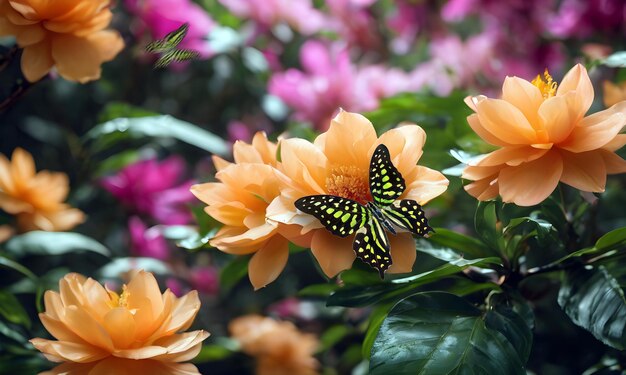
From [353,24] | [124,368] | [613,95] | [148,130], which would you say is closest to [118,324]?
[124,368]

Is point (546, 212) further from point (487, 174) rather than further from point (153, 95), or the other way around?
point (153, 95)

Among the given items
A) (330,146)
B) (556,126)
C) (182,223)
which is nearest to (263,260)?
(330,146)

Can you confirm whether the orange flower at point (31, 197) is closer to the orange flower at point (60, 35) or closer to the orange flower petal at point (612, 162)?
the orange flower at point (60, 35)

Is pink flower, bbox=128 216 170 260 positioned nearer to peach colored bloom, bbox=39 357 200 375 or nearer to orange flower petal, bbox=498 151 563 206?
peach colored bloom, bbox=39 357 200 375

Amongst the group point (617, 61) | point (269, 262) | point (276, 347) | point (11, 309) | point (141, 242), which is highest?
point (617, 61)

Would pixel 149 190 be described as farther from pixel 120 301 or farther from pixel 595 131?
pixel 595 131

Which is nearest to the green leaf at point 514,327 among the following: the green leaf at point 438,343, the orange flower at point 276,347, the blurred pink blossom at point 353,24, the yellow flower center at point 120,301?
the green leaf at point 438,343

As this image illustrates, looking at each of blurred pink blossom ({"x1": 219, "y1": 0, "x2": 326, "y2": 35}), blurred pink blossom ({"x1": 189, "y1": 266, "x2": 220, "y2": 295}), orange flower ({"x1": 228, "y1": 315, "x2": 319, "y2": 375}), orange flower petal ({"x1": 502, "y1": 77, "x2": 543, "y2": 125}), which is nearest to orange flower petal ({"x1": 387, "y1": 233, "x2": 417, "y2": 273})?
orange flower petal ({"x1": 502, "y1": 77, "x2": 543, "y2": 125})
